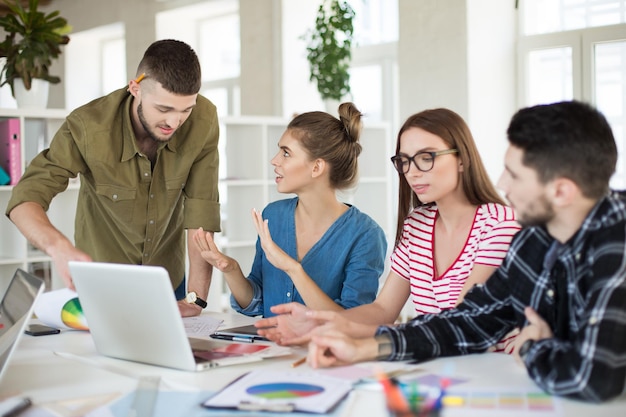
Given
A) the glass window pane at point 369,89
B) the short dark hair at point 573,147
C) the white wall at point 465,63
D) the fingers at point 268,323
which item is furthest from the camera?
the glass window pane at point 369,89

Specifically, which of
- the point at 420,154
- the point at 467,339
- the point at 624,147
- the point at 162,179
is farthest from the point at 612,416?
the point at 624,147

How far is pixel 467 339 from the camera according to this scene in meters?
1.69

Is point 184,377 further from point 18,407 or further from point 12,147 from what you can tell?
point 12,147

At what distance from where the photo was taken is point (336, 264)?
7.71 ft

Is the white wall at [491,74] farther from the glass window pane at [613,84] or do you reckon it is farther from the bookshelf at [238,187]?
the bookshelf at [238,187]

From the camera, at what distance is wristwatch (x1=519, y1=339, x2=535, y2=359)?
1.49 meters

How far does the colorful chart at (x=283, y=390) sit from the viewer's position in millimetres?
1374

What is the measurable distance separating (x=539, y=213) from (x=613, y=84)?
3691 millimetres

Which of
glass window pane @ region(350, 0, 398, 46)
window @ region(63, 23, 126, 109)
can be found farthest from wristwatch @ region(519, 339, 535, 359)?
window @ region(63, 23, 126, 109)

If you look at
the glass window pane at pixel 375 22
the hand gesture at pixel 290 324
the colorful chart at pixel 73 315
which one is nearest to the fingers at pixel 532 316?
the hand gesture at pixel 290 324

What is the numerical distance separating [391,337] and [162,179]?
1246mm

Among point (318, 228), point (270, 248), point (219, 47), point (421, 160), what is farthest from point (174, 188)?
point (219, 47)

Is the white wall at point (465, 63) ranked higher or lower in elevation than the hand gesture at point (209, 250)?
higher

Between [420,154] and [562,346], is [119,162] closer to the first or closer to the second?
[420,154]
